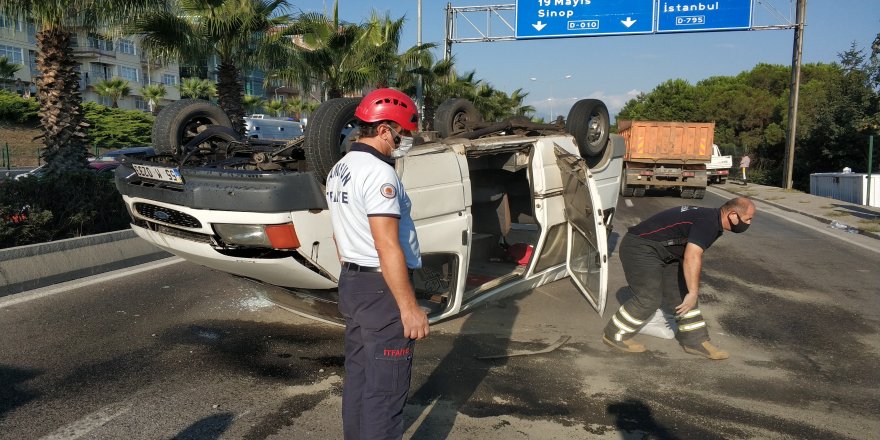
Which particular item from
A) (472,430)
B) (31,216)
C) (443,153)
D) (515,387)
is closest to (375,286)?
(472,430)

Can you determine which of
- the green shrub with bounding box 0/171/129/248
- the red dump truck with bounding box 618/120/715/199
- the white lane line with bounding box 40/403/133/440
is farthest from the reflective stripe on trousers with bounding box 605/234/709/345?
the red dump truck with bounding box 618/120/715/199

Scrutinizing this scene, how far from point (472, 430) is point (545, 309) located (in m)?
2.65

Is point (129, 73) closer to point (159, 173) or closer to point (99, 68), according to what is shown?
point (99, 68)

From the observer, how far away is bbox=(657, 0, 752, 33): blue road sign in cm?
2094

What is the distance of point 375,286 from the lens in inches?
104

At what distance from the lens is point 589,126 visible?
6773mm

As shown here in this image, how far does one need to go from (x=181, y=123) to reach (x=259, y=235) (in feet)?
6.87

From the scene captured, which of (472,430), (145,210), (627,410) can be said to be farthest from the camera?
(145,210)

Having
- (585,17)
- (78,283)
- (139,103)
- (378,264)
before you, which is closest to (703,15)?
(585,17)

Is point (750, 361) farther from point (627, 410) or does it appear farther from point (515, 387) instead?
point (515, 387)

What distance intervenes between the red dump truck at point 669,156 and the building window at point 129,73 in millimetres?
56814

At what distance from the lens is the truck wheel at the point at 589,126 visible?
6.53 m

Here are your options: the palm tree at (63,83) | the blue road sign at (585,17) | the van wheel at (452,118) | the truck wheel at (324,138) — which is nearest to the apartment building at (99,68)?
the blue road sign at (585,17)

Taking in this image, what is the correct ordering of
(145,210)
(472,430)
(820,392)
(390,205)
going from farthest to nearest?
(145,210) → (820,392) → (472,430) → (390,205)
